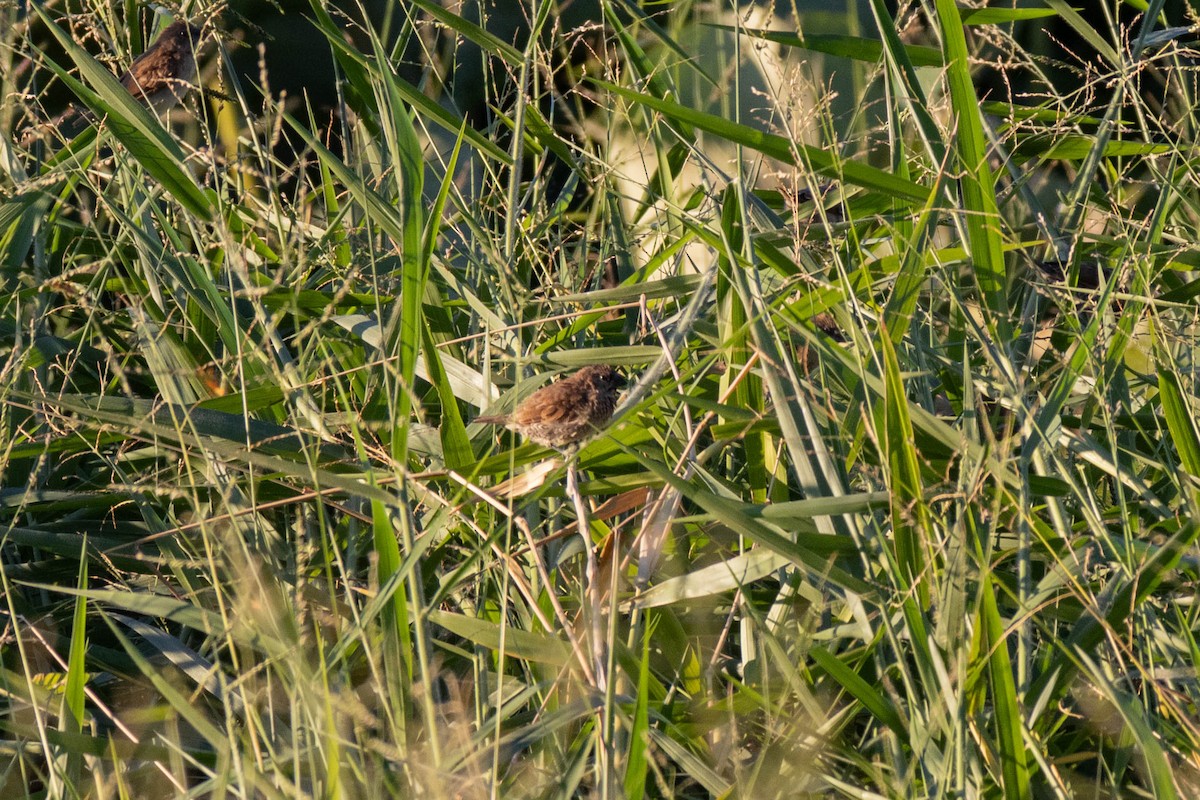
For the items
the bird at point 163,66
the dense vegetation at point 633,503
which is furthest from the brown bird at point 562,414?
the bird at point 163,66

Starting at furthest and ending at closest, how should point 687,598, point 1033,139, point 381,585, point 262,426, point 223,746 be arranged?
1. point 1033,139
2. point 262,426
3. point 687,598
4. point 381,585
5. point 223,746

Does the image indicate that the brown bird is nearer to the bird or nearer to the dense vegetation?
the dense vegetation

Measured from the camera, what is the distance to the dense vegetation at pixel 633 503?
3.32 ft

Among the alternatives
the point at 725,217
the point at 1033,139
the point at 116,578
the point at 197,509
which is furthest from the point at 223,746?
the point at 1033,139

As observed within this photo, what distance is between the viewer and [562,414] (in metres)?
1.25

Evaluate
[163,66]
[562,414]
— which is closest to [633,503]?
[562,414]

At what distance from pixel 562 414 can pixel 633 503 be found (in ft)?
0.53

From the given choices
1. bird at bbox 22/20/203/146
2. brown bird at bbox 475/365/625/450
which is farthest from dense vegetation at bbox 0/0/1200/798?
bird at bbox 22/20/203/146

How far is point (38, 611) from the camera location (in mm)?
1459

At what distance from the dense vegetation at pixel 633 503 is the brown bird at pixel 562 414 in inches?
1.9

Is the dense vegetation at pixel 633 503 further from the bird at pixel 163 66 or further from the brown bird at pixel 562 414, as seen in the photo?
the bird at pixel 163 66

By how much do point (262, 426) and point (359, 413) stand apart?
0.21m

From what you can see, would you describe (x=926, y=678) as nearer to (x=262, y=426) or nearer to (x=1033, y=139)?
(x=262, y=426)

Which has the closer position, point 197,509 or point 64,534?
point 197,509
